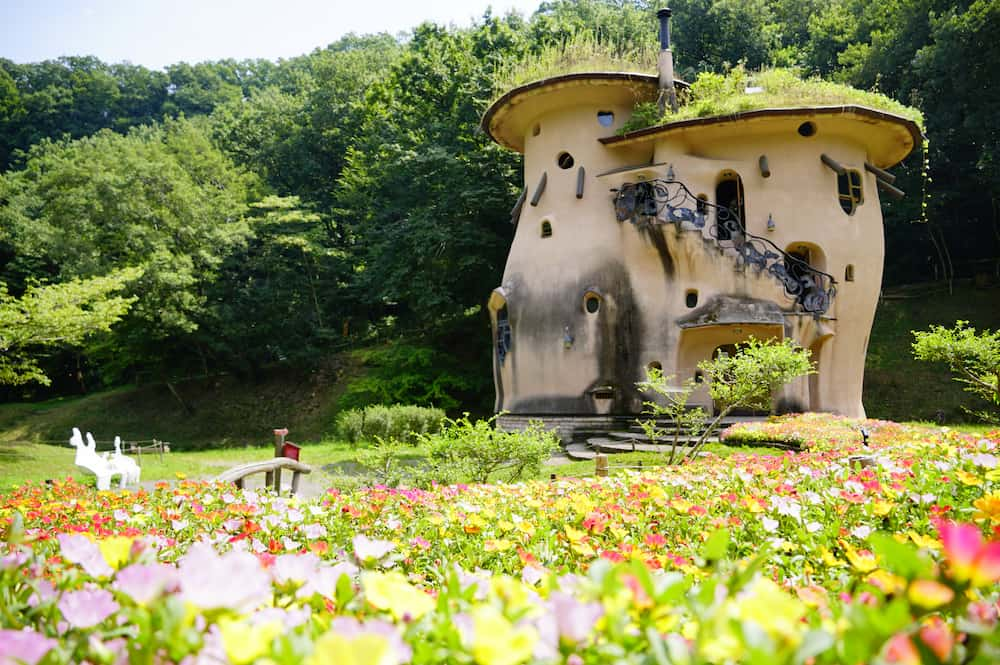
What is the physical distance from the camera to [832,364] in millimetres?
16438

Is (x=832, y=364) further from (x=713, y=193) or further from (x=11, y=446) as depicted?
(x=11, y=446)

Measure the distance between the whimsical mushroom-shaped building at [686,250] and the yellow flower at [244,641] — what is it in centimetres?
1508

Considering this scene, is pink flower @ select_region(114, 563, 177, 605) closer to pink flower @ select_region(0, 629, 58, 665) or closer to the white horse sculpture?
pink flower @ select_region(0, 629, 58, 665)

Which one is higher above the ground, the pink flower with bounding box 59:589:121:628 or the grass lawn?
the pink flower with bounding box 59:589:121:628

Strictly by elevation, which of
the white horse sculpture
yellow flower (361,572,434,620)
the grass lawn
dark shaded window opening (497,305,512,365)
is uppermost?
dark shaded window opening (497,305,512,365)

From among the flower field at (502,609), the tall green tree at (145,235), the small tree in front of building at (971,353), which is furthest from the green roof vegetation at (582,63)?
the flower field at (502,609)

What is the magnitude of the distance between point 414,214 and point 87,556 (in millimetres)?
22993

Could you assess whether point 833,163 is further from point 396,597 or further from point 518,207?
point 396,597

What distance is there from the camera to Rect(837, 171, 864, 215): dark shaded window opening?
→ 16.7 meters

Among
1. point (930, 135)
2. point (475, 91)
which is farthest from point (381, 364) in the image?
point (930, 135)

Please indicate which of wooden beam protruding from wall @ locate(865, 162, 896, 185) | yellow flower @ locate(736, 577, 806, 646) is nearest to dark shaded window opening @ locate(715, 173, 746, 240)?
wooden beam protruding from wall @ locate(865, 162, 896, 185)

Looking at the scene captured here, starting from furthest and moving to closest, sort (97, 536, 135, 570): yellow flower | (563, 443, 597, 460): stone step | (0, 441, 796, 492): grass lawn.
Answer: (563, 443, 597, 460): stone step, (0, 441, 796, 492): grass lawn, (97, 536, 135, 570): yellow flower

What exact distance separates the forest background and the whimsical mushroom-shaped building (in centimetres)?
320

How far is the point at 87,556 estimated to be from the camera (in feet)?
4.02
